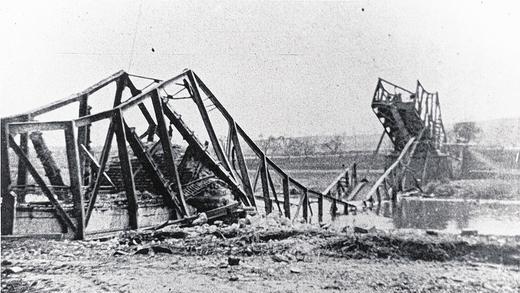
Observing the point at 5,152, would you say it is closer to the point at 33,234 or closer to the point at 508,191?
the point at 33,234

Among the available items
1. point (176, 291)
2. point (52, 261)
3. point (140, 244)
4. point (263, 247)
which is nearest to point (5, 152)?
point (52, 261)

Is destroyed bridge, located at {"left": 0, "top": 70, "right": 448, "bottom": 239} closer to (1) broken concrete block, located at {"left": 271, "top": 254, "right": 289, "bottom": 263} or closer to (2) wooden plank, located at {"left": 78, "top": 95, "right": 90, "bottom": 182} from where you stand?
(2) wooden plank, located at {"left": 78, "top": 95, "right": 90, "bottom": 182}

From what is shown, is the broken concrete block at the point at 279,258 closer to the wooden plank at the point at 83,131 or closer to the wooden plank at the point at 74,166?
the wooden plank at the point at 74,166

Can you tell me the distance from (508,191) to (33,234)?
17.8 meters

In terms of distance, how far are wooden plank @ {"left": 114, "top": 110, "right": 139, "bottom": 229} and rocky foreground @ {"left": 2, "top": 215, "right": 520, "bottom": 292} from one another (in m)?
0.39

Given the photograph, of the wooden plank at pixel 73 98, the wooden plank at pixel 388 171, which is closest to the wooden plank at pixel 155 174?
the wooden plank at pixel 73 98

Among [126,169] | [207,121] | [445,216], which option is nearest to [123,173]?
[126,169]

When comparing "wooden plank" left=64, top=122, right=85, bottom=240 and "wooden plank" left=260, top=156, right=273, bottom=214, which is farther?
"wooden plank" left=260, top=156, right=273, bottom=214

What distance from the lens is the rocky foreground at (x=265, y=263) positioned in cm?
410

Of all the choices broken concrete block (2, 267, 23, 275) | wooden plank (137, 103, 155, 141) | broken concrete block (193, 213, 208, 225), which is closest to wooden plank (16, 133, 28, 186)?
broken concrete block (2, 267, 23, 275)

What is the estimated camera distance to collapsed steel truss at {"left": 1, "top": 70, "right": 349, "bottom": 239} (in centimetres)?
563

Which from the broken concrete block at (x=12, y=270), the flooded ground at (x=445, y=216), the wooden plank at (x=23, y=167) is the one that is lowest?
the flooded ground at (x=445, y=216)

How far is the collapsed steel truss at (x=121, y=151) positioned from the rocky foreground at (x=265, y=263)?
566 mm

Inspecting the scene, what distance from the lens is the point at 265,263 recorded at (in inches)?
192
